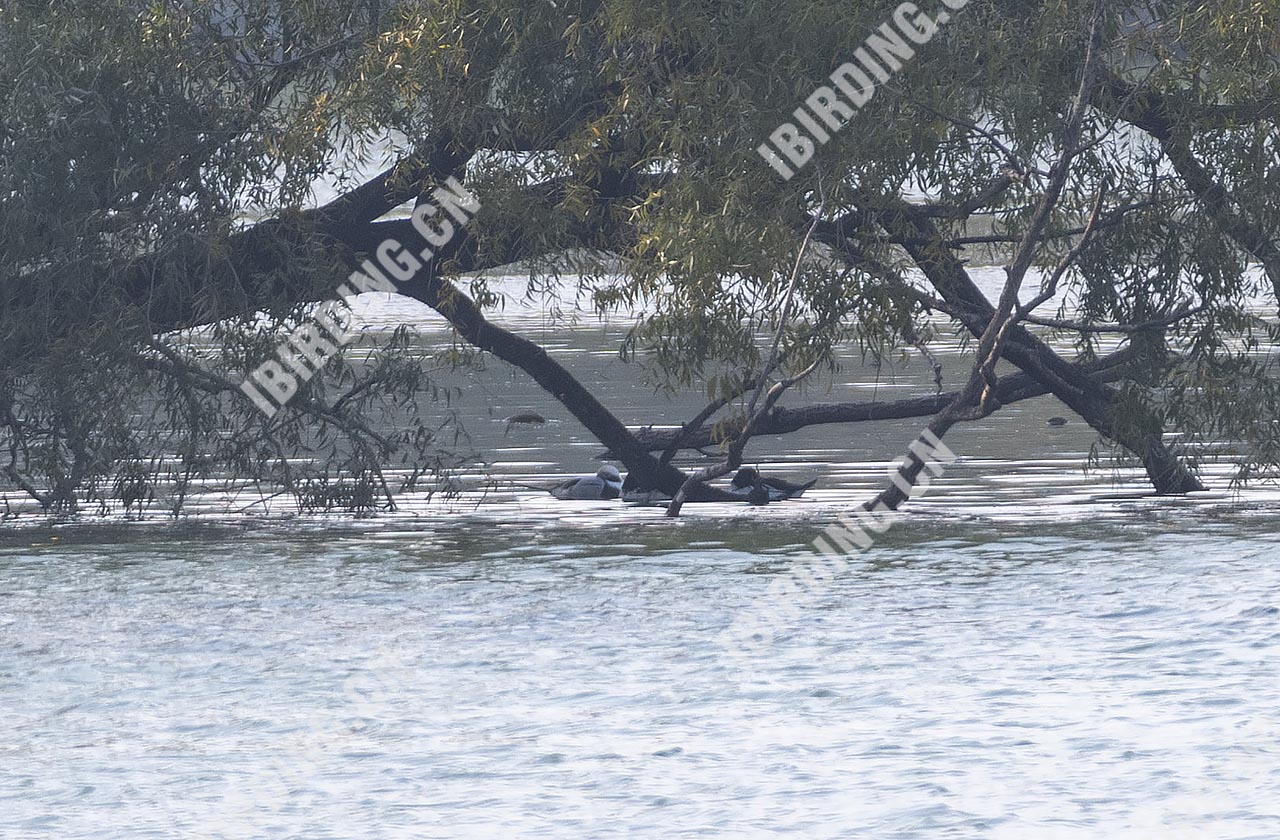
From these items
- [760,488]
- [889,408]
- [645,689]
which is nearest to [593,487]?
[760,488]

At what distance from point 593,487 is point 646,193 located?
2644mm

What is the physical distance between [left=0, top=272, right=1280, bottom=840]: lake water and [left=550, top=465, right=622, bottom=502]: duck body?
4.29 ft

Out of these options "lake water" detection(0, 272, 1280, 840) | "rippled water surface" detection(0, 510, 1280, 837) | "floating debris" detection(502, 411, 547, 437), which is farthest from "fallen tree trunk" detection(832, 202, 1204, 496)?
"floating debris" detection(502, 411, 547, 437)

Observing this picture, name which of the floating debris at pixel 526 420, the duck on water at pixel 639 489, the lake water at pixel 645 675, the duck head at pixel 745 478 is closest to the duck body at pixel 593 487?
the duck on water at pixel 639 489

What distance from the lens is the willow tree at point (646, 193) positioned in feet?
42.3

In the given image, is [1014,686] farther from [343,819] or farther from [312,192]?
[312,192]

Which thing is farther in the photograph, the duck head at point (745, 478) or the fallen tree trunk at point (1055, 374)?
the duck head at point (745, 478)

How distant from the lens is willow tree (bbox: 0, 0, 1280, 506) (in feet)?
42.3

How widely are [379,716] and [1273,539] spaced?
5696 mm

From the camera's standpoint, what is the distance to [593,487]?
52.0 ft

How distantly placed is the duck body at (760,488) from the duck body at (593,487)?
87 centimetres

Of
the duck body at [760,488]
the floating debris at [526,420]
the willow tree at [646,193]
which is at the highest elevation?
the willow tree at [646,193]

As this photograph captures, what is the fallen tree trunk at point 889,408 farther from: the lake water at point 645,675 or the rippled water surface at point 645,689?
the rippled water surface at point 645,689

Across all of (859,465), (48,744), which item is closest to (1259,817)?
(48,744)
